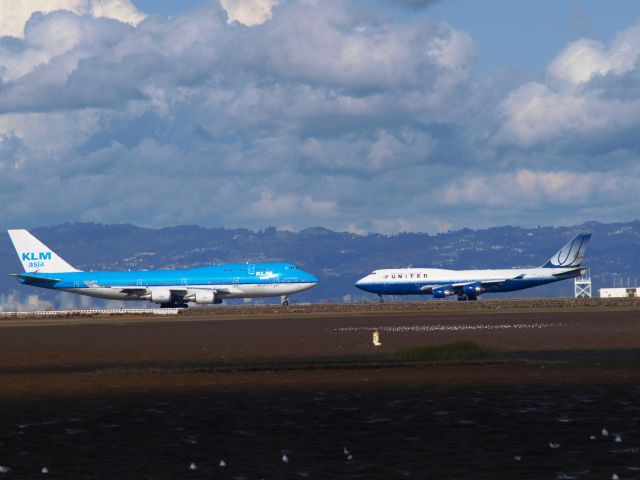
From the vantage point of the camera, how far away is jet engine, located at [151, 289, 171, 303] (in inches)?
7067

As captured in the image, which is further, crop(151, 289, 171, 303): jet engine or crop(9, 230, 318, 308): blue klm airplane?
crop(151, 289, 171, 303): jet engine

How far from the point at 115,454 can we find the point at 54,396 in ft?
51.8

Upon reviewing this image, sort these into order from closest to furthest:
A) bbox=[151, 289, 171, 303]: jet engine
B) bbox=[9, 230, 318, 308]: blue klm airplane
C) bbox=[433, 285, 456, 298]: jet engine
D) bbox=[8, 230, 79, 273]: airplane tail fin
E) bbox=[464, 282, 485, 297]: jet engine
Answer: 1. bbox=[9, 230, 318, 308]: blue klm airplane
2. bbox=[151, 289, 171, 303]: jet engine
3. bbox=[8, 230, 79, 273]: airplane tail fin
4. bbox=[433, 285, 456, 298]: jet engine
5. bbox=[464, 282, 485, 297]: jet engine

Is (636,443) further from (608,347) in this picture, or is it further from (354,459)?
(608,347)

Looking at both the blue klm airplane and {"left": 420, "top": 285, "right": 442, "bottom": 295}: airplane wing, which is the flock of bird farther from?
{"left": 420, "top": 285, "right": 442, "bottom": 295}: airplane wing

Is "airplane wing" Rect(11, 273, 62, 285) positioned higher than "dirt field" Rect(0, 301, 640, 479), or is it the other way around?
"airplane wing" Rect(11, 273, 62, 285)

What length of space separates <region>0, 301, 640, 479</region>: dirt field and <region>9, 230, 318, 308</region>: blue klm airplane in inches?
4185

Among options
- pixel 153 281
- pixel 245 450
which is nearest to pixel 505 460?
pixel 245 450

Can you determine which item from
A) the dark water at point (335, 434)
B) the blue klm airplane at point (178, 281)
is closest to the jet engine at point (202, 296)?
the blue klm airplane at point (178, 281)

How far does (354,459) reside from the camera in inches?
1077

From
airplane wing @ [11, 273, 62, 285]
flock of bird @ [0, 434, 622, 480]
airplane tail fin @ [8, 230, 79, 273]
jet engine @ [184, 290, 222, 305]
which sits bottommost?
flock of bird @ [0, 434, 622, 480]

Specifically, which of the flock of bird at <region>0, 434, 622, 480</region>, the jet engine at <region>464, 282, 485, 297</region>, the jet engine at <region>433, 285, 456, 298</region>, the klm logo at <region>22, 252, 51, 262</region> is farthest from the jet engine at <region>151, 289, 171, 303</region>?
the flock of bird at <region>0, 434, 622, 480</region>

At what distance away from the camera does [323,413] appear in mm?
36344

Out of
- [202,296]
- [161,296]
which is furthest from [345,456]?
[161,296]
